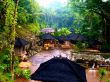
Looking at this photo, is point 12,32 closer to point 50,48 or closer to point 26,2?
point 26,2

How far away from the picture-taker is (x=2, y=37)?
65.1 ft

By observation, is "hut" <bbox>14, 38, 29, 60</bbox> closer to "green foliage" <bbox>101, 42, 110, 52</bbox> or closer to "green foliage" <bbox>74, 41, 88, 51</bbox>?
"green foliage" <bbox>74, 41, 88, 51</bbox>

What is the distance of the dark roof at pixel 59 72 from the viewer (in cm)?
995

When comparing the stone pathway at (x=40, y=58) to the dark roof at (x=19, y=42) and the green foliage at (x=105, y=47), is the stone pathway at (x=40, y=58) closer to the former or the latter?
the dark roof at (x=19, y=42)

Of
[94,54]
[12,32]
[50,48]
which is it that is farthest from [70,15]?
[12,32]

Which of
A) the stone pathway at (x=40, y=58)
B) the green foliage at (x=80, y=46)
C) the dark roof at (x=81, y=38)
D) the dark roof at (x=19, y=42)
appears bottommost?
the stone pathway at (x=40, y=58)

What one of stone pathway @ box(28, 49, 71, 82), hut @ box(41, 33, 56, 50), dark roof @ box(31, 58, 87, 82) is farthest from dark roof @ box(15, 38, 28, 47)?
dark roof @ box(31, 58, 87, 82)

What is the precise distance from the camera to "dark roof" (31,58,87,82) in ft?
32.6

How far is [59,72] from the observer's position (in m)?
10.1

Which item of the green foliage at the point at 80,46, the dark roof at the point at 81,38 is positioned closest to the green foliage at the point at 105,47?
the green foliage at the point at 80,46

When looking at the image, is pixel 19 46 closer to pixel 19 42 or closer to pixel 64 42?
pixel 19 42

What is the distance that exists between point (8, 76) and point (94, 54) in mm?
12570

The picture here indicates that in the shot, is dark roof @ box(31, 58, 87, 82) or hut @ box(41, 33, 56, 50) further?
hut @ box(41, 33, 56, 50)

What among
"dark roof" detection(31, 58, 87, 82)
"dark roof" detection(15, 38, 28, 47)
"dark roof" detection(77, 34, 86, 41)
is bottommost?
"dark roof" detection(77, 34, 86, 41)
